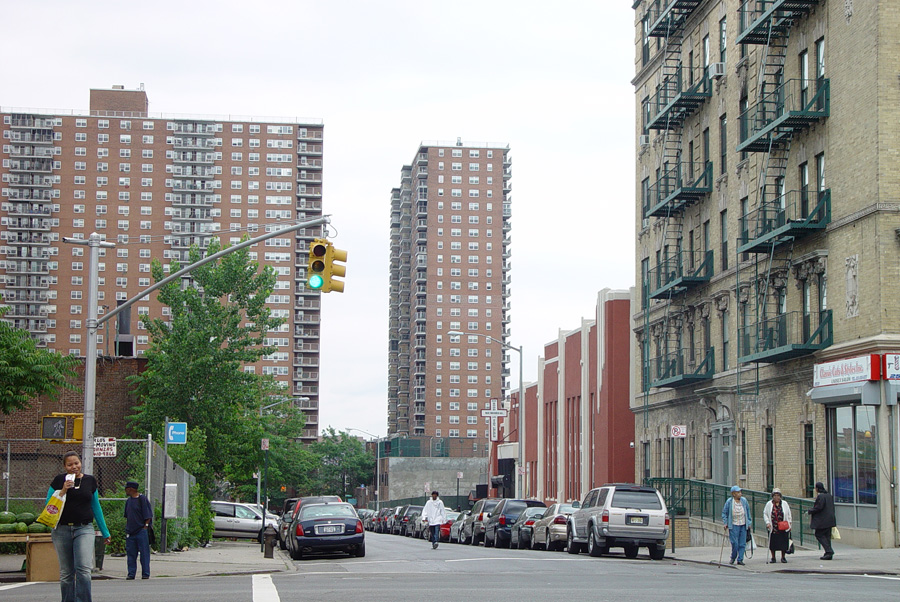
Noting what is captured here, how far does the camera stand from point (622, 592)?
640 inches

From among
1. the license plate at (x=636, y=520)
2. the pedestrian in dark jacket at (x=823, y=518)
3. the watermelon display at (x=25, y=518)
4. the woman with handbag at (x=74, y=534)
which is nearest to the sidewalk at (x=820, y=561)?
the pedestrian in dark jacket at (x=823, y=518)

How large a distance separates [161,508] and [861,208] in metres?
19.7

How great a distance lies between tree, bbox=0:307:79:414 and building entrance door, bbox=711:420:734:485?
75.4 ft

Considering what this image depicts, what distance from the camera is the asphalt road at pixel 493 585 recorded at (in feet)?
51.6

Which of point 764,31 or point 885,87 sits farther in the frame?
point 764,31

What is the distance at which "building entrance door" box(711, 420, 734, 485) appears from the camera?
4150cm

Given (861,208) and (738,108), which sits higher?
(738,108)

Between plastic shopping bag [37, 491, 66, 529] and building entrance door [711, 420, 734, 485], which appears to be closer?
plastic shopping bag [37, 491, 66, 529]

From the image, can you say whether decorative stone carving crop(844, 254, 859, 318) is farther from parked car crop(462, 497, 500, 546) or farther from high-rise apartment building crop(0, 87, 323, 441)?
high-rise apartment building crop(0, 87, 323, 441)

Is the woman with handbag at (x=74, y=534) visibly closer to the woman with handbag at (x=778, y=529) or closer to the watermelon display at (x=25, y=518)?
the watermelon display at (x=25, y=518)

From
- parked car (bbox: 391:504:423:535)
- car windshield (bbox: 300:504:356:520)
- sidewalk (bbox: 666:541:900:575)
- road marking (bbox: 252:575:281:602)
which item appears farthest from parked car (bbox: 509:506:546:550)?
parked car (bbox: 391:504:423:535)

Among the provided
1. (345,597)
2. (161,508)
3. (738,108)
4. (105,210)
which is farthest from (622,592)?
(105,210)

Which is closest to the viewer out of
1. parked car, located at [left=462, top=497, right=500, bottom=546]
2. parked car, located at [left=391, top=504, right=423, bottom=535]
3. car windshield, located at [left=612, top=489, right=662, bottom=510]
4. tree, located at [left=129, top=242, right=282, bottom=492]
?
car windshield, located at [left=612, top=489, right=662, bottom=510]

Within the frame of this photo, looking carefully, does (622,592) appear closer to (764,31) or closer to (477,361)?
(764,31)
